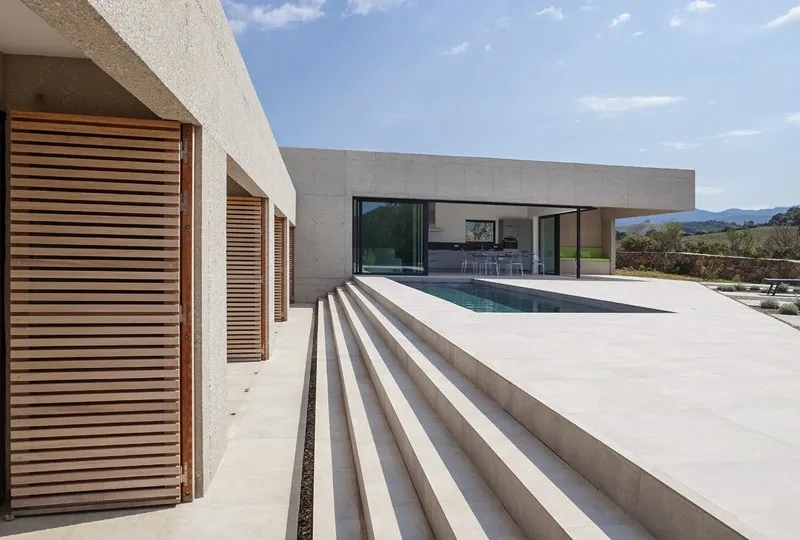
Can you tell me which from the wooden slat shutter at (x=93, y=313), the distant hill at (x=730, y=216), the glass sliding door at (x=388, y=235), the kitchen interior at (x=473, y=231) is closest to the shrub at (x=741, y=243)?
the distant hill at (x=730, y=216)

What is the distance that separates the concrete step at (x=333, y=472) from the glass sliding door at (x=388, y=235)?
10.7 metres

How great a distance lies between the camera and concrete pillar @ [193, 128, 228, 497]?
129 inches

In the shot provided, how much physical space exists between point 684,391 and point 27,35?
442cm

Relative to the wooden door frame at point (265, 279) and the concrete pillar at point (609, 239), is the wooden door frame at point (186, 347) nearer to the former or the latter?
the wooden door frame at point (265, 279)

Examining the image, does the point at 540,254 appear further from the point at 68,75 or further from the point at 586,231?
the point at 68,75

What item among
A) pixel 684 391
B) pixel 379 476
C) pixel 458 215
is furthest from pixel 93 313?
pixel 458 215

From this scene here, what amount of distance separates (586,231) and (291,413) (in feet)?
67.4

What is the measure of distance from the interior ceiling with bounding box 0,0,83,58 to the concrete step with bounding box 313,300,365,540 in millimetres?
3071

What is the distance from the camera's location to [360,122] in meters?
19.7

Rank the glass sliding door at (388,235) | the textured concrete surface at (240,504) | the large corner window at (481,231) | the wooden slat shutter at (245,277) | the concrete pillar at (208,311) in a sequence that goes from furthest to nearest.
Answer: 1. the large corner window at (481,231)
2. the glass sliding door at (388,235)
3. the wooden slat shutter at (245,277)
4. the concrete pillar at (208,311)
5. the textured concrete surface at (240,504)

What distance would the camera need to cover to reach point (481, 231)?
24859 mm

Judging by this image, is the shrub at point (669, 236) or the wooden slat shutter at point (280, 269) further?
the shrub at point (669, 236)

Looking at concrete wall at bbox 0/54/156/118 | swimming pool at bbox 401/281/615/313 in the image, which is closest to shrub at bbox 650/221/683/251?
swimming pool at bbox 401/281/615/313

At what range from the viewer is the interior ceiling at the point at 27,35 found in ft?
8.12
